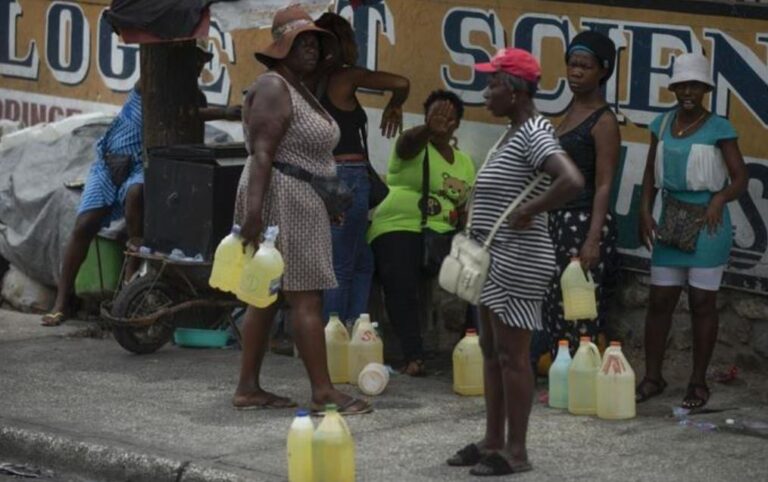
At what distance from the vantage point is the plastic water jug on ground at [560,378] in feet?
29.3

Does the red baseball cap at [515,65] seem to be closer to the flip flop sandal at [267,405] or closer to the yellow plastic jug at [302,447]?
the yellow plastic jug at [302,447]

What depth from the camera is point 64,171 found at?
12.3 meters

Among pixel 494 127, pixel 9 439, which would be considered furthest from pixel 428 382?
pixel 9 439

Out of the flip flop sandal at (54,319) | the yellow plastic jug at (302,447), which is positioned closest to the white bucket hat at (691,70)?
the yellow plastic jug at (302,447)

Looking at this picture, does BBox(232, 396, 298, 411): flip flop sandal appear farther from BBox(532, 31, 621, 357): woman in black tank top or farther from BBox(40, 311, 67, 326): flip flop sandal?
BBox(40, 311, 67, 326): flip flop sandal

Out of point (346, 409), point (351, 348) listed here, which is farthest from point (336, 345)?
point (346, 409)

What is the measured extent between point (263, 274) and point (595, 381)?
1.70 meters

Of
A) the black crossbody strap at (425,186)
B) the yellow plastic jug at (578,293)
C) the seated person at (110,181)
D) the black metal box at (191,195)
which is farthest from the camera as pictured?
the seated person at (110,181)

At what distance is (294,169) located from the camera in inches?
339

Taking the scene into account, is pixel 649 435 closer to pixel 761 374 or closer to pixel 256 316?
pixel 761 374

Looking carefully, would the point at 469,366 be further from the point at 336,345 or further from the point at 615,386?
the point at 615,386

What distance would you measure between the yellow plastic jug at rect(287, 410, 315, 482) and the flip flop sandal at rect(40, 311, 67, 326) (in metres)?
4.55

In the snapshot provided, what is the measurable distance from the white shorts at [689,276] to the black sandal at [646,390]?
0.50 metres

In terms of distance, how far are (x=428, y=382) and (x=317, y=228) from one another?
1456 mm
